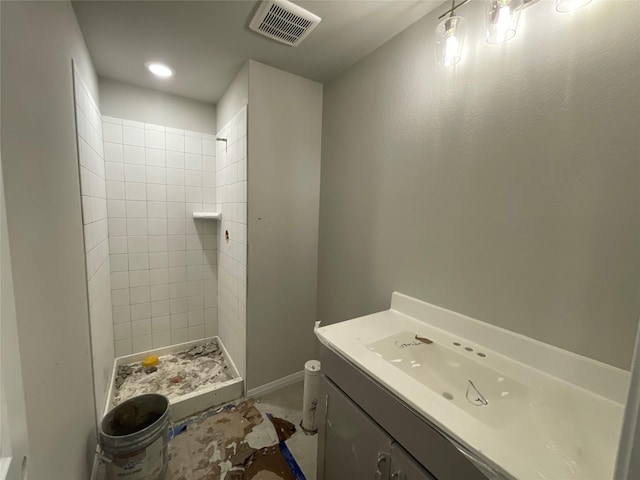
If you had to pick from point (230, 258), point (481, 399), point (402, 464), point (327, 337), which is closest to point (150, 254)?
point (230, 258)

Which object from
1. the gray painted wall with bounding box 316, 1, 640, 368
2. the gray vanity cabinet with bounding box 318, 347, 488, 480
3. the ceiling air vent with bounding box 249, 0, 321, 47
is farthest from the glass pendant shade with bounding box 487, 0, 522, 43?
the gray vanity cabinet with bounding box 318, 347, 488, 480

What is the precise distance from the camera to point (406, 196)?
1.36 meters

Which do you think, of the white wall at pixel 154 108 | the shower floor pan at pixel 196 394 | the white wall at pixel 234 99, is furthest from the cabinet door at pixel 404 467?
the white wall at pixel 154 108

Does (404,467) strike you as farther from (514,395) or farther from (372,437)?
(514,395)

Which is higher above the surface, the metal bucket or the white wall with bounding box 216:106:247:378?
the white wall with bounding box 216:106:247:378

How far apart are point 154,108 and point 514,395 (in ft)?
9.52

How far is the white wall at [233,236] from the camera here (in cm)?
182

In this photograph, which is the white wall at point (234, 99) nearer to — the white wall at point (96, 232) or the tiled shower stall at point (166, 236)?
the tiled shower stall at point (166, 236)

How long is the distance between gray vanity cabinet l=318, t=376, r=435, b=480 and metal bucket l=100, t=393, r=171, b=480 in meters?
0.81

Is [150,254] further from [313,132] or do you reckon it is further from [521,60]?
[521,60]

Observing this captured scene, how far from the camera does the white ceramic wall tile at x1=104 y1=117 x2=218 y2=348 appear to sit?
2098mm

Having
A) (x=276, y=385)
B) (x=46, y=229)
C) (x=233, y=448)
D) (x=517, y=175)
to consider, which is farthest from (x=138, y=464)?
(x=517, y=175)

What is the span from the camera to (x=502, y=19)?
907mm

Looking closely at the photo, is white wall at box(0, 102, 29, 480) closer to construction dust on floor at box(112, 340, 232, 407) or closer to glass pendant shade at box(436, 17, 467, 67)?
glass pendant shade at box(436, 17, 467, 67)
